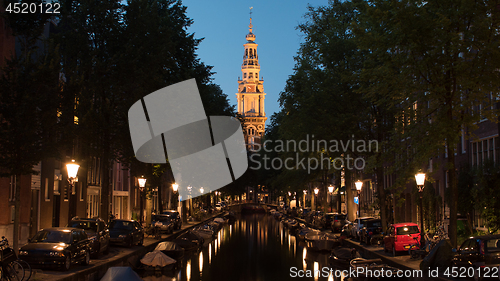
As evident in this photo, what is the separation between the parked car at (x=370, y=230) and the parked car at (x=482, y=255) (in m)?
16.3

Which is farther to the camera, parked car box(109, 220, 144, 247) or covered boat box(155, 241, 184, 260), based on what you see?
parked car box(109, 220, 144, 247)

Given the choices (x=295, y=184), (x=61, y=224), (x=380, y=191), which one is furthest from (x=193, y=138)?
(x=295, y=184)

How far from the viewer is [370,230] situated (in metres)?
33.4

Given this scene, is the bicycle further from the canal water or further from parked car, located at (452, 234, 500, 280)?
parked car, located at (452, 234, 500, 280)

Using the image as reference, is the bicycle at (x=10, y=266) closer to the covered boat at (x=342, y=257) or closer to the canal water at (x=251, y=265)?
the canal water at (x=251, y=265)

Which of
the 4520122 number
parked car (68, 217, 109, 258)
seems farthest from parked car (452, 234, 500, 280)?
the 4520122 number

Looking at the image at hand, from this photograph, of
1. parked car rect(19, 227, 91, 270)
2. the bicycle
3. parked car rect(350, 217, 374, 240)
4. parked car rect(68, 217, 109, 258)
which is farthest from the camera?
parked car rect(350, 217, 374, 240)

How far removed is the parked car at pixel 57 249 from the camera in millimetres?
19531

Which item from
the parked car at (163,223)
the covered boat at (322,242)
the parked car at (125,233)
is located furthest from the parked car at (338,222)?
the parked car at (125,233)

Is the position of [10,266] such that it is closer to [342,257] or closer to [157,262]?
[157,262]

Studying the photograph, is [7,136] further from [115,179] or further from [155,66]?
[115,179]

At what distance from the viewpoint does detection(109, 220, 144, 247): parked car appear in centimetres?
3067

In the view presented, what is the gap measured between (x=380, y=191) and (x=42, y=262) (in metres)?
23.0

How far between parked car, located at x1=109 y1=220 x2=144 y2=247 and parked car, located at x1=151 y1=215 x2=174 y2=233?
10070mm
